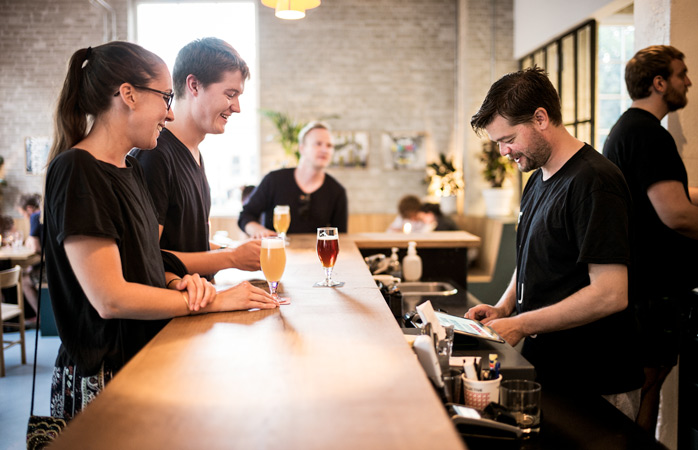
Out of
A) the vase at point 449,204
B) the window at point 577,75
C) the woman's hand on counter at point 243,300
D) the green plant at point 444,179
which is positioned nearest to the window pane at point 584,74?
the window at point 577,75

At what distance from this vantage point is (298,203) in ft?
13.2

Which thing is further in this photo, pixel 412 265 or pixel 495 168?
pixel 495 168

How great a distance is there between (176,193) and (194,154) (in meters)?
0.33

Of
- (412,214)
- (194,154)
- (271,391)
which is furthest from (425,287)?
(412,214)

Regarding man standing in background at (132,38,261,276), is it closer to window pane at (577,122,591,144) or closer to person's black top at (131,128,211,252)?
person's black top at (131,128,211,252)

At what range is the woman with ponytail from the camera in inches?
54.8

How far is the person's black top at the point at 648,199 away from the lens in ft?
8.68

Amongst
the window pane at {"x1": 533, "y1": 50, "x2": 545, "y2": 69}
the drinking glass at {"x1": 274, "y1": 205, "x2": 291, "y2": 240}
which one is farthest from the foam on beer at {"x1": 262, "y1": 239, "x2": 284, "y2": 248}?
the window pane at {"x1": 533, "y1": 50, "x2": 545, "y2": 69}

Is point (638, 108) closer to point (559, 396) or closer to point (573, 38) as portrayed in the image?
point (559, 396)

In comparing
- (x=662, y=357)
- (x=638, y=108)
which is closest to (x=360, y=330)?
(x=662, y=357)

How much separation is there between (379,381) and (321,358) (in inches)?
6.5

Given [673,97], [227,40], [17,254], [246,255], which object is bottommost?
[17,254]

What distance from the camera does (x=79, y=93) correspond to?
4.96ft

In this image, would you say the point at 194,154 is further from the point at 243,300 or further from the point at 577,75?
the point at 577,75
